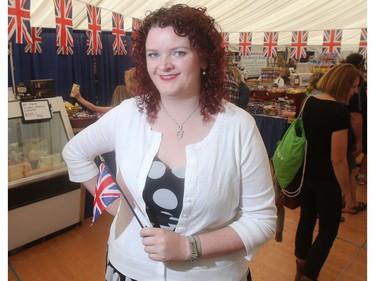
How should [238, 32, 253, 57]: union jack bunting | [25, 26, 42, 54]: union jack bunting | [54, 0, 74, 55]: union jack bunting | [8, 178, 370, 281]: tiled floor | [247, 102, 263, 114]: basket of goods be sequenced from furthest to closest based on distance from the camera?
[238, 32, 253, 57]: union jack bunting, [247, 102, 263, 114]: basket of goods, [25, 26, 42, 54]: union jack bunting, [54, 0, 74, 55]: union jack bunting, [8, 178, 370, 281]: tiled floor

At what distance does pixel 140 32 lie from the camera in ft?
3.86

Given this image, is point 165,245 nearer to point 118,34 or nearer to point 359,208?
point 359,208

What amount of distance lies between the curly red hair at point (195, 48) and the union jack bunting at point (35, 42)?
3958 millimetres

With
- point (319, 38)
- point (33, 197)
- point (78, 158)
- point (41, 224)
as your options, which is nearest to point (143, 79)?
point (78, 158)

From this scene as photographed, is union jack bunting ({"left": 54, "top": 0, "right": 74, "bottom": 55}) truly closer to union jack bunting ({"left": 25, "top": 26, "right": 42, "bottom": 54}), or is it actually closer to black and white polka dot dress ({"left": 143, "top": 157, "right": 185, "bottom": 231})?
union jack bunting ({"left": 25, "top": 26, "right": 42, "bottom": 54})

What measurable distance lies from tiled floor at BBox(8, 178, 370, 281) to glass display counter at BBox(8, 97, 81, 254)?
0.18 meters

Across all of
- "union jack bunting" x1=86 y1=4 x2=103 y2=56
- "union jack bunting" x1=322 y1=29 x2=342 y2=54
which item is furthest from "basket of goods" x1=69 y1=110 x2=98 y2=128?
"union jack bunting" x1=322 y1=29 x2=342 y2=54

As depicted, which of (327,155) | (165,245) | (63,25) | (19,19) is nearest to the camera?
(165,245)

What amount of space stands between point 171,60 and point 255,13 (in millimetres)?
7081

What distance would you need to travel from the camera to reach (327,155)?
2068mm

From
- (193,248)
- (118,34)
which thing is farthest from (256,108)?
(193,248)

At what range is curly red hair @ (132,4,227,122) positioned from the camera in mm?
1064

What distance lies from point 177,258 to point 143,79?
26.5 inches

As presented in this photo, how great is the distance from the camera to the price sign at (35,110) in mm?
2803
